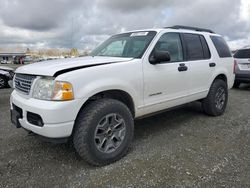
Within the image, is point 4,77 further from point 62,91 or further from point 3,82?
point 62,91

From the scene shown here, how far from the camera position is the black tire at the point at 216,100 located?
4.75 m

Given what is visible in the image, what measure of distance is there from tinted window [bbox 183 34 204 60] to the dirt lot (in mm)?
1375

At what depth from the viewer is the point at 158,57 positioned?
3266 millimetres

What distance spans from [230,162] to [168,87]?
142 centimetres

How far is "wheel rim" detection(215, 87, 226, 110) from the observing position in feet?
16.2

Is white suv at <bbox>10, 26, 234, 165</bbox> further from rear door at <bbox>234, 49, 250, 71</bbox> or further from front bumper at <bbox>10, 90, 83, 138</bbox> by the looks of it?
rear door at <bbox>234, 49, 250, 71</bbox>

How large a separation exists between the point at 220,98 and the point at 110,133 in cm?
322

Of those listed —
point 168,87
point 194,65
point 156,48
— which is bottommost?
point 168,87

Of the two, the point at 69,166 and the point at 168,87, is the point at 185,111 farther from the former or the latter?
the point at 69,166

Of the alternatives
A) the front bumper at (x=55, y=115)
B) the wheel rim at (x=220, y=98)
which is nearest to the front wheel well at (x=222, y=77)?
the wheel rim at (x=220, y=98)

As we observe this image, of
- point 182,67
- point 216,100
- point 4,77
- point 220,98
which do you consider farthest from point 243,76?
point 4,77

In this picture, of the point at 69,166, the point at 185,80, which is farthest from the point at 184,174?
the point at 185,80

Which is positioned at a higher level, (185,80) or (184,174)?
(185,80)

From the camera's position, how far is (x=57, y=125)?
97.0 inches
